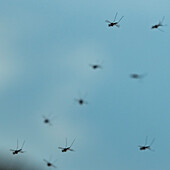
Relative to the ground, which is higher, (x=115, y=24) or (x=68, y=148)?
(x=115, y=24)

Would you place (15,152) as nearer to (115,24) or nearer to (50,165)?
(50,165)

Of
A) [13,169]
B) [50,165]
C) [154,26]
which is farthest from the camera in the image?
[13,169]

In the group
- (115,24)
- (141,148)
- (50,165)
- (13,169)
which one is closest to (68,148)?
(50,165)

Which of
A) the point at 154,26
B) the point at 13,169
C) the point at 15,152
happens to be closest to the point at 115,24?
the point at 154,26

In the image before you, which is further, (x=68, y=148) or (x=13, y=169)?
(x=13, y=169)

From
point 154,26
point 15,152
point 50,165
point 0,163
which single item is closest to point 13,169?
point 0,163

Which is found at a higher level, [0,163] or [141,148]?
[0,163]

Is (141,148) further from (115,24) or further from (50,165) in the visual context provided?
(115,24)

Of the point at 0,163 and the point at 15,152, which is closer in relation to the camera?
the point at 15,152

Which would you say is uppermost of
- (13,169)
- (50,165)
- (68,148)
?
(13,169)

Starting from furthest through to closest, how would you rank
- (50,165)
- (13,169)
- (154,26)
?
1. (13,169)
2. (154,26)
3. (50,165)
